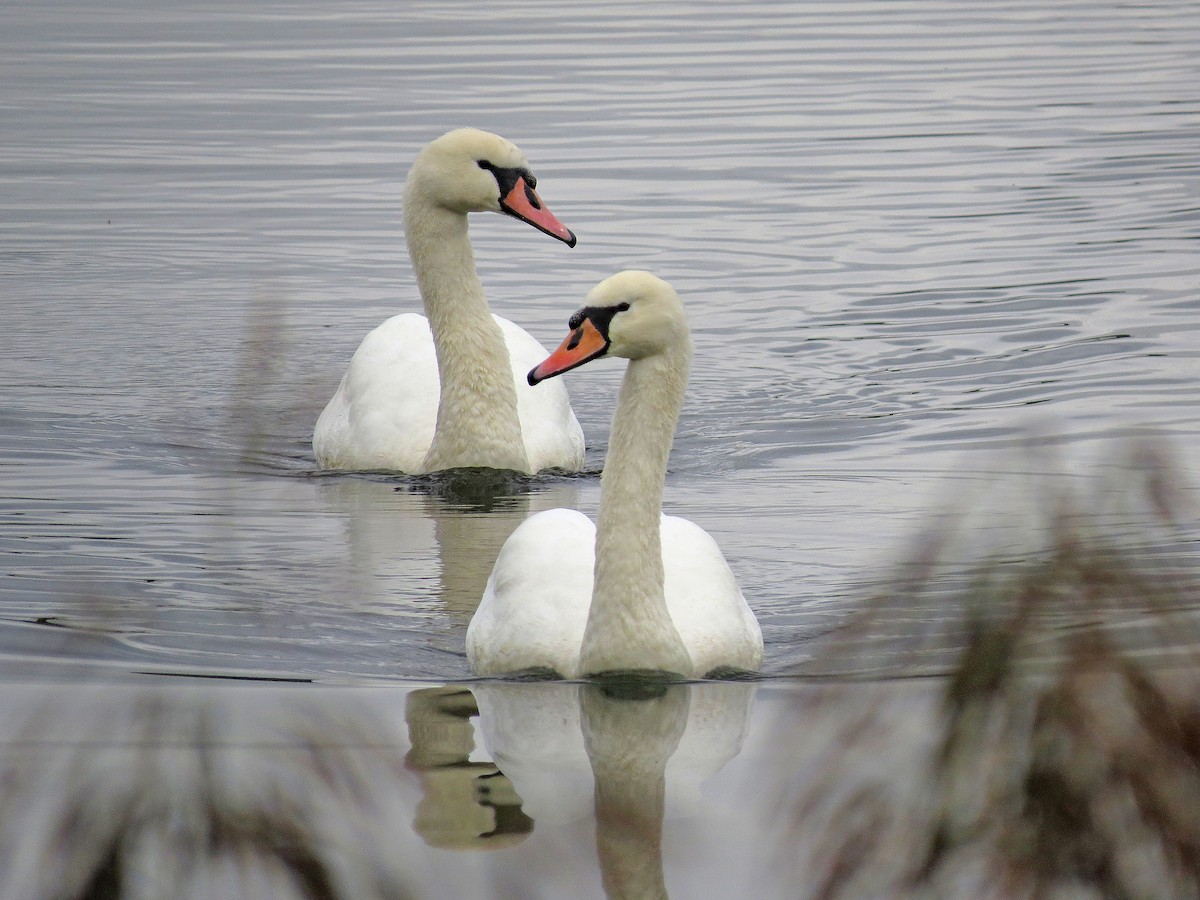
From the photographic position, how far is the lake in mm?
5875

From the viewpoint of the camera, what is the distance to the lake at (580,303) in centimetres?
588

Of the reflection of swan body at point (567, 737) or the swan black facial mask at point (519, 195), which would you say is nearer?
the reflection of swan body at point (567, 737)

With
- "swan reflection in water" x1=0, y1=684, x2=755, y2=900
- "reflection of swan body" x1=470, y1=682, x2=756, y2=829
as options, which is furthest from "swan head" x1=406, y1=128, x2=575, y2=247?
"swan reflection in water" x1=0, y1=684, x2=755, y2=900

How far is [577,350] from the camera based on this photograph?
610cm

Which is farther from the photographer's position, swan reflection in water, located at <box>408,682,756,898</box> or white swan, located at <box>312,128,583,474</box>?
white swan, located at <box>312,128,583,474</box>

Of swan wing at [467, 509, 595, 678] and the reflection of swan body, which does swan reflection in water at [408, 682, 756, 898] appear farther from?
swan wing at [467, 509, 595, 678]

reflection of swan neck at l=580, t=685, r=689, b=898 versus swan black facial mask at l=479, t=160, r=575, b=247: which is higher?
swan black facial mask at l=479, t=160, r=575, b=247

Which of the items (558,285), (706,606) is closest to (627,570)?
(706,606)

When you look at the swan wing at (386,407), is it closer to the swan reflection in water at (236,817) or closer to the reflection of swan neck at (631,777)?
the reflection of swan neck at (631,777)

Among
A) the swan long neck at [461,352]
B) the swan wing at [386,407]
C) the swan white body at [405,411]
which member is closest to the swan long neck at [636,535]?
the swan long neck at [461,352]

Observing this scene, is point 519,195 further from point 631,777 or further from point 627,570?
point 631,777

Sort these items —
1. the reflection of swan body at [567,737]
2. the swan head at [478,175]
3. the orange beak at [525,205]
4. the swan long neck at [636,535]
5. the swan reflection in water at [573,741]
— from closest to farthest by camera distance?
the swan reflection in water at [573,741] < the reflection of swan body at [567,737] < the swan long neck at [636,535] < the orange beak at [525,205] < the swan head at [478,175]

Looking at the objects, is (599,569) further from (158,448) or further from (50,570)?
(158,448)

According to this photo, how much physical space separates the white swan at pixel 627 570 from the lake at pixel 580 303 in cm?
16
